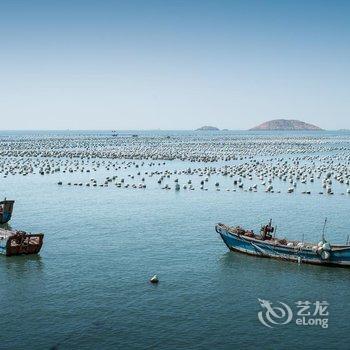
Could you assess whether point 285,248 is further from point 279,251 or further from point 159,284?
point 159,284

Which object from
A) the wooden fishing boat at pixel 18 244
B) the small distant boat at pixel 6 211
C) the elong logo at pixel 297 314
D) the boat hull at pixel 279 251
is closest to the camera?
the elong logo at pixel 297 314

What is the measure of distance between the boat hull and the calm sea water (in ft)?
2.67

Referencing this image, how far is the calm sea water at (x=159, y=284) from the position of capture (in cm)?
3375

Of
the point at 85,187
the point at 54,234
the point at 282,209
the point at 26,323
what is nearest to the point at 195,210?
the point at 282,209

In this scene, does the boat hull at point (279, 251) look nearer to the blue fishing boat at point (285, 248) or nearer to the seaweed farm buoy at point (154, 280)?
the blue fishing boat at point (285, 248)

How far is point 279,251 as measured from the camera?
51594 mm

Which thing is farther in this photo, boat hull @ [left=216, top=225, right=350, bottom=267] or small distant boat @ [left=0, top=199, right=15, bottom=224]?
small distant boat @ [left=0, top=199, right=15, bottom=224]

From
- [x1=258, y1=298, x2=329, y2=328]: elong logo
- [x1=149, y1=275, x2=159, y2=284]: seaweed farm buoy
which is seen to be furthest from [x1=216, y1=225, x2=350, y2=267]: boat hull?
[x1=149, y1=275, x2=159, y2=284]: seaweed farm buoy

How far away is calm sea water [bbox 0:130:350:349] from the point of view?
33750mm

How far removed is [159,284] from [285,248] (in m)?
14.7

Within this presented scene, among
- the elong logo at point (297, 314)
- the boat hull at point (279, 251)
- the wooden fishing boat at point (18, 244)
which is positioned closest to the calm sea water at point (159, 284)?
the elong logo at point (297, 314)

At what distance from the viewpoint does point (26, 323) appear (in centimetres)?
3566

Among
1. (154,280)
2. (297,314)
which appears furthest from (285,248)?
(154,280)

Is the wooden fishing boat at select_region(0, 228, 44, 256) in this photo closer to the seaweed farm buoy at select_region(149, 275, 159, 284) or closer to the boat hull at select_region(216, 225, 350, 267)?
the seaweed farm buoy at select_region(149, 275, 159, 284)
